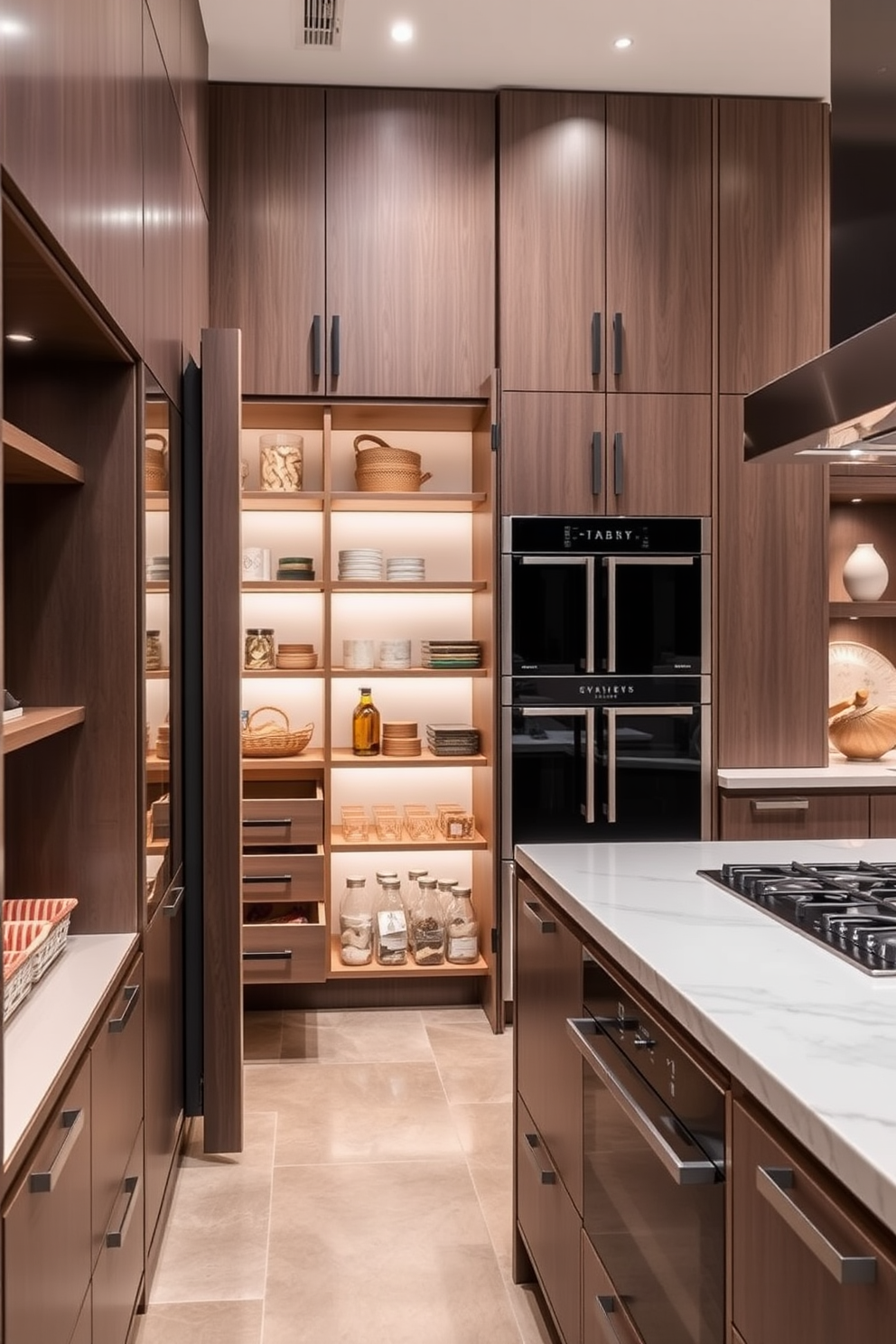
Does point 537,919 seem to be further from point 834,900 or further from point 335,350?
point 335,350

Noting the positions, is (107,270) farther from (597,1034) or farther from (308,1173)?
(308,1173)

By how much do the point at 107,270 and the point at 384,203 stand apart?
2.29 m

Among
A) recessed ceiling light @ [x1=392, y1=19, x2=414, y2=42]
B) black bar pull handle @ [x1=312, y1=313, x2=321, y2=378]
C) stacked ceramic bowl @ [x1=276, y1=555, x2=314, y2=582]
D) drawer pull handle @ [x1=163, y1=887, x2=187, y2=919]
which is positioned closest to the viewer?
drawer pull handle @ [x1=163, y1=887, x2=187, y2=919]

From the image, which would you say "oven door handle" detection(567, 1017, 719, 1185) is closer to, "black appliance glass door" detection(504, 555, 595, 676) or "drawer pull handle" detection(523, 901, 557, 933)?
"drawer pull handle" detection(523, 901, 557, 933)

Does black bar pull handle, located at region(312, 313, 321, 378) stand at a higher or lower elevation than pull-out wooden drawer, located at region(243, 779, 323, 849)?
higher

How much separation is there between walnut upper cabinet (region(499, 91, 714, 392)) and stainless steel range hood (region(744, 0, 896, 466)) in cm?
183

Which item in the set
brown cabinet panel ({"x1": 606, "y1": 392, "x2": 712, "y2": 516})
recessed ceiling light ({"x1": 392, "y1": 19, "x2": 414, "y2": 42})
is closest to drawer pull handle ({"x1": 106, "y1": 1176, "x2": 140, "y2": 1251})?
brown cabinet panel ({"x1": 606, "y1": 392, "x2": 712, "y2": 516})

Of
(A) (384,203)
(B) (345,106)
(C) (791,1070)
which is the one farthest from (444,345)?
(C) (791,1070)

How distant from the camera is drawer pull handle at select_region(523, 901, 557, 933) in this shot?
2.08 meters

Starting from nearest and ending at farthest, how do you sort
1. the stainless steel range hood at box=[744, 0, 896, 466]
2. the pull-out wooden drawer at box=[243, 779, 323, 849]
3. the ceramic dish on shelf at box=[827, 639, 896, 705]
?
1. the stainless steel range hood at box=[744, 0, 896, 466]
2. the pull-out wooden drawer at box=[243, 779, 323, 849]
3. the ceramic dish on shelf at box=[827, 639, 896, 705]

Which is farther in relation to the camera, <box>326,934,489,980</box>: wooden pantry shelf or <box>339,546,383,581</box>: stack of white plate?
<box>339,546,383,581</box>: stack of white plate

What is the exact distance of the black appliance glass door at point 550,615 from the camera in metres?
3.88

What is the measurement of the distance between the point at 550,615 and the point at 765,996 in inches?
103

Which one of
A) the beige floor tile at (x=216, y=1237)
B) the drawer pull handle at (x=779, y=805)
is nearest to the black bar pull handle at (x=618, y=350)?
the drawer pull handle at (x=779, y=805)
